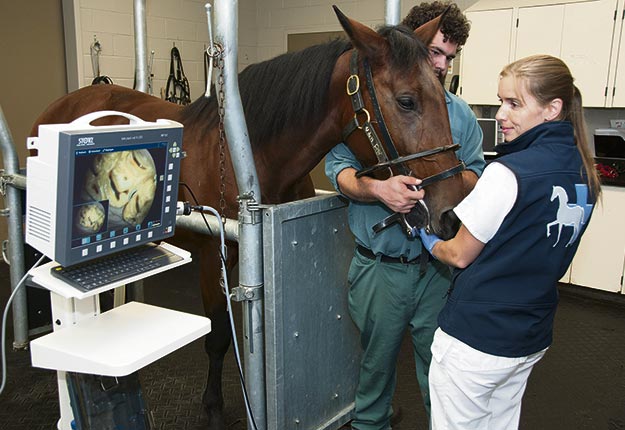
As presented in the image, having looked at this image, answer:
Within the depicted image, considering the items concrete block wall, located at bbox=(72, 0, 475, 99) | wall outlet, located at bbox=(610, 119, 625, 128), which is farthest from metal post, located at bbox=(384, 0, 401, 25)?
concrete block wall, located at bbox=(72, 0, 475, 99)

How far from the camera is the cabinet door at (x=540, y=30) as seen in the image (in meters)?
3.67

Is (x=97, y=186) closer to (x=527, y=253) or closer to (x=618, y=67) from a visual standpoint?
(x=527, y=253)

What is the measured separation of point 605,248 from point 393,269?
2.74 meters

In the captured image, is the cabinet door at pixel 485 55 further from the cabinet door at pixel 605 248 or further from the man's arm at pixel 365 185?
the man's arm at pixel 365 185

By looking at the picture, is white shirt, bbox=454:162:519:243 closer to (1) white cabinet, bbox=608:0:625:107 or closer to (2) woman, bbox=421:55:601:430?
(2) woman, bbox=421:55:601:430

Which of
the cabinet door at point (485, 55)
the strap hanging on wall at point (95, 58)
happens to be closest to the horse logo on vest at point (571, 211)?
the cabinet door at point (485, 55)

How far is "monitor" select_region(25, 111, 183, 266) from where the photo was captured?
3.19ft

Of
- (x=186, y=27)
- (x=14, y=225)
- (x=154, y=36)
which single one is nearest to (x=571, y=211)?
(x=14, y=225)

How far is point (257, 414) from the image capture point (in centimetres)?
146

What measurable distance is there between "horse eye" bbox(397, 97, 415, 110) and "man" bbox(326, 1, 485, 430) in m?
0.23

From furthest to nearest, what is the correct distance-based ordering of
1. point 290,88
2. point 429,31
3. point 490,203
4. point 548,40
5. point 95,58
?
point 95,58, point 548,40, point 290,88, point 429,31, point 490,203

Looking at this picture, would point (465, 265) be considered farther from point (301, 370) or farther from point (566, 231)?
point (301, 370)

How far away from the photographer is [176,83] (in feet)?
16.0

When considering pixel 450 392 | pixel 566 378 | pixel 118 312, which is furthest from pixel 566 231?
pixel 566 378
